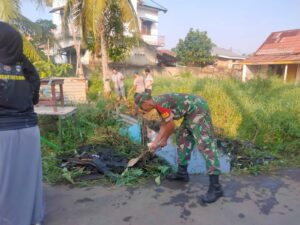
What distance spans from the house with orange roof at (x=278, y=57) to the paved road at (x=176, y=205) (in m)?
12.7

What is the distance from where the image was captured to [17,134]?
6.68 feet

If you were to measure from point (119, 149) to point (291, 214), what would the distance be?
2.51m

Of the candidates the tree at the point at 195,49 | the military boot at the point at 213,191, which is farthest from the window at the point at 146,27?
the military boot at the point at 213,191

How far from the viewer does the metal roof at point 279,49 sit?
15.0 meters

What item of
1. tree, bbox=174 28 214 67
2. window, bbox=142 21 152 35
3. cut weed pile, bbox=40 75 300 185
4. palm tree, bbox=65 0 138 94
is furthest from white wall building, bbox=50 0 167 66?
cut weed pile, bbox=40 75 300 185

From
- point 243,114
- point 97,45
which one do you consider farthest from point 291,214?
point 97,45

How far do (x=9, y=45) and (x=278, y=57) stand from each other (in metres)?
16.4

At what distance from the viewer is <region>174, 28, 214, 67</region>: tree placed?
2477cm

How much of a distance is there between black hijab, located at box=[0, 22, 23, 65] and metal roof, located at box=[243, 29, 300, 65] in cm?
1482

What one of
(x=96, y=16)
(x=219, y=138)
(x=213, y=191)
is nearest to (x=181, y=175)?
(x=213, y=191)

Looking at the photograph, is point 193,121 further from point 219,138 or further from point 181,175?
point 219,138

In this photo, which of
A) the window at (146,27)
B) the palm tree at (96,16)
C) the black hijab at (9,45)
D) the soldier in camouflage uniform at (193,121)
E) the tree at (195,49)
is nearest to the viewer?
the black hijab at (9,45)

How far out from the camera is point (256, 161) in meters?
4.21

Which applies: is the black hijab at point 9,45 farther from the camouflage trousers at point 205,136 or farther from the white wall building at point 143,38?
the white wall building at point 143,38
